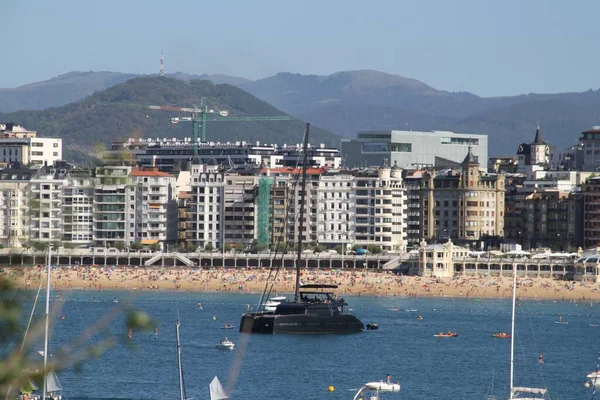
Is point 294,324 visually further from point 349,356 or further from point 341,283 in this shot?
point 341,283

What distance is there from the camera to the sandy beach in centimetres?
12925

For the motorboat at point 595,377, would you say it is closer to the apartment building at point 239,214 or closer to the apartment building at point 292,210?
the apartment building at point 292,210

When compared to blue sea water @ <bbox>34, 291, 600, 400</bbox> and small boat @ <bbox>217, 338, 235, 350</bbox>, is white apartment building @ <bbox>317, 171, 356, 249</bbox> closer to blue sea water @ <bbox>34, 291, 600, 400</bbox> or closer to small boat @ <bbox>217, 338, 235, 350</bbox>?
blue sea water @ <bbox>34, 291, 600, 400</bbox>

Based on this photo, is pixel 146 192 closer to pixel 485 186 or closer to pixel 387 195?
pixel 387 195

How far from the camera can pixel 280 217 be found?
158750 millimetres

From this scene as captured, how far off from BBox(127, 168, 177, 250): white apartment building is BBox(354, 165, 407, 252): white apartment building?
68.6 ft

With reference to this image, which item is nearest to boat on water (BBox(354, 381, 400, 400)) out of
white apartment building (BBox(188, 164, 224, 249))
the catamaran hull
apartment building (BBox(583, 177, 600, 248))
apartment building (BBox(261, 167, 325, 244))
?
the catamaran hull

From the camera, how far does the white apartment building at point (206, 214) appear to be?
15988cm

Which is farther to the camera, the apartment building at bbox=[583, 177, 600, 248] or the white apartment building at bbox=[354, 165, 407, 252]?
the white apartment building at bbox=[354, 165, 407, 252]

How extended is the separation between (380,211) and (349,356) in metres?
83.3

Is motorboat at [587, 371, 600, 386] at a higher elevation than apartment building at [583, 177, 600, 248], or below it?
below

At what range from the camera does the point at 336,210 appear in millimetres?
160875

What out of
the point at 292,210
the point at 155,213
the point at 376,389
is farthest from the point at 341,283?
the point at 376,389

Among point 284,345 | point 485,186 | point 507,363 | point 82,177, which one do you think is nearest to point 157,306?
point 284,345
